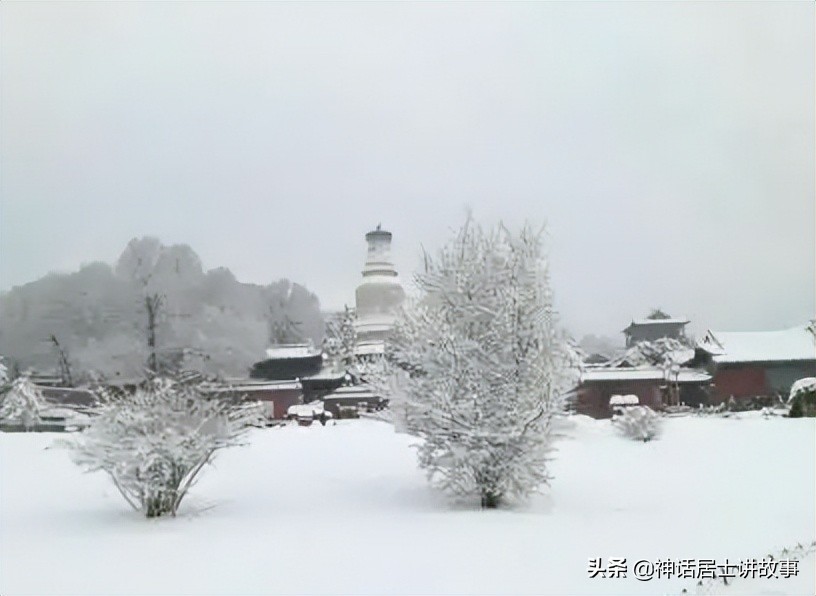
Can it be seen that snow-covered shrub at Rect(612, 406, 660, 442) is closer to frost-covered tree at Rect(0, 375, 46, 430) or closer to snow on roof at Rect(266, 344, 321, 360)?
frost-covered tree at Rect(0, 375, 46, 430)

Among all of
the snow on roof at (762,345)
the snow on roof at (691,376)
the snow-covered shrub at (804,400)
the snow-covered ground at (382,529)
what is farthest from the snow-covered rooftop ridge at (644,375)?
the snow-covered ground at (382,529)

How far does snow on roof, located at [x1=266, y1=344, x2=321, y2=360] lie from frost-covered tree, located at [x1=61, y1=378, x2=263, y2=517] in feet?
81.2

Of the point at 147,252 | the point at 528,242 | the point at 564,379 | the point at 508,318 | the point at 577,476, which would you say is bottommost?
the point at 577,476

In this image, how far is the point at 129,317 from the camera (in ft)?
91.1

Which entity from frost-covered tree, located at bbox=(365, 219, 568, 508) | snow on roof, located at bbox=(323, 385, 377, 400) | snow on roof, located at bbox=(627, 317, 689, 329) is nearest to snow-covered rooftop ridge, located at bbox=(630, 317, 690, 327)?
snow on roof, located at bbox=(627, 317, 689, 329)

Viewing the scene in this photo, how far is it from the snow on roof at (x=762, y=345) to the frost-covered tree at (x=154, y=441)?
81.9ft

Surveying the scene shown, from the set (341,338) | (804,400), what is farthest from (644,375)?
(341,338)

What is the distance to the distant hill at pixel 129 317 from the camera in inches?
1009

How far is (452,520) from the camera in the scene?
9586mm

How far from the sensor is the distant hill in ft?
84.1

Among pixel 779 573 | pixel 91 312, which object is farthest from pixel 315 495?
pixel 91 312

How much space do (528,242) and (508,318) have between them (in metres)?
1.13

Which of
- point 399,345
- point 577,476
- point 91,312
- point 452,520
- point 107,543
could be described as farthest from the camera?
point 91,312

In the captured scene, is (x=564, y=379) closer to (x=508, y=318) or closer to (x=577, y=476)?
(x=508, y=318)
